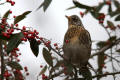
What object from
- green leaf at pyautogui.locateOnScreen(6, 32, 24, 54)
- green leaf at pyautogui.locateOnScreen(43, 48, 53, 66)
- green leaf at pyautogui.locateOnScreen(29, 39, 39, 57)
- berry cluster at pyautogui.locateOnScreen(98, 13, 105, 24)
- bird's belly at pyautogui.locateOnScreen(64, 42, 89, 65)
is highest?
green leaf at pyautogui.locateOnScreen(6, 32, 24, 54)

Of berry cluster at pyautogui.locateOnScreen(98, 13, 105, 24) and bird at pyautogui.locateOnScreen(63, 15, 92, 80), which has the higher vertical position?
berry cluster at pyautogui.locateOnScreen(98, 13, 105, 24)

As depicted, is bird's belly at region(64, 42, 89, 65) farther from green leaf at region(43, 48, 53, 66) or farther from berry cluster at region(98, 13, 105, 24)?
green leaf at region(43, 48, 53, 66)

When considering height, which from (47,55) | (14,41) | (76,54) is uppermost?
(14,41)

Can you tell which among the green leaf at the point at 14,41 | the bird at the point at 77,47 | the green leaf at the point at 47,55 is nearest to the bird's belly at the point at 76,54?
the bird at the point at 77,47

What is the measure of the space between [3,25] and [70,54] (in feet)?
3.22

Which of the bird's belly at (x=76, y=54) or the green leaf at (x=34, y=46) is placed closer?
the green leaf at (x=34, y=46)

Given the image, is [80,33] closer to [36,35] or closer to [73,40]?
[73,40]

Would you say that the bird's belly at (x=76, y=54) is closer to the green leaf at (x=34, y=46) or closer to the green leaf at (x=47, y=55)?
the green leaf at (x=47, y=55)

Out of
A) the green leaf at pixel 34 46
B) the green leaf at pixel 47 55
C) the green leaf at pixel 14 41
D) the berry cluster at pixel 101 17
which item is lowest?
the green leaf at pixel 47 55

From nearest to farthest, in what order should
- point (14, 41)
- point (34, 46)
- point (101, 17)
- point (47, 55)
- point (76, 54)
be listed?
1. point (14, 41)
2. point (34, 46)
3. point (47, 55)
4. point (101, 17)
5. point (76, 54)

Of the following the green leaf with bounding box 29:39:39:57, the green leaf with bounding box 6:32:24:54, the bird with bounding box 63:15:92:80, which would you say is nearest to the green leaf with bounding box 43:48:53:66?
the green leaf with bounding box 29:39:39:57

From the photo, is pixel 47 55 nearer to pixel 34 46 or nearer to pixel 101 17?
pixel 34 46

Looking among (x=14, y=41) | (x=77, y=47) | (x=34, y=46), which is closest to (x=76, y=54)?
(x=77, y=47)

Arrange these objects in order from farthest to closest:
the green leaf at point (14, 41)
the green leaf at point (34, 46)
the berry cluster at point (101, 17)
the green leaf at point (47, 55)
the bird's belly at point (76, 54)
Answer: the bird's belly at point (76, 54)
the berry cluster at point (101, 17)
the green leaf at point (47, 55)
the green leaf at point (34, 46)
the green leaf at point (14, 41)
